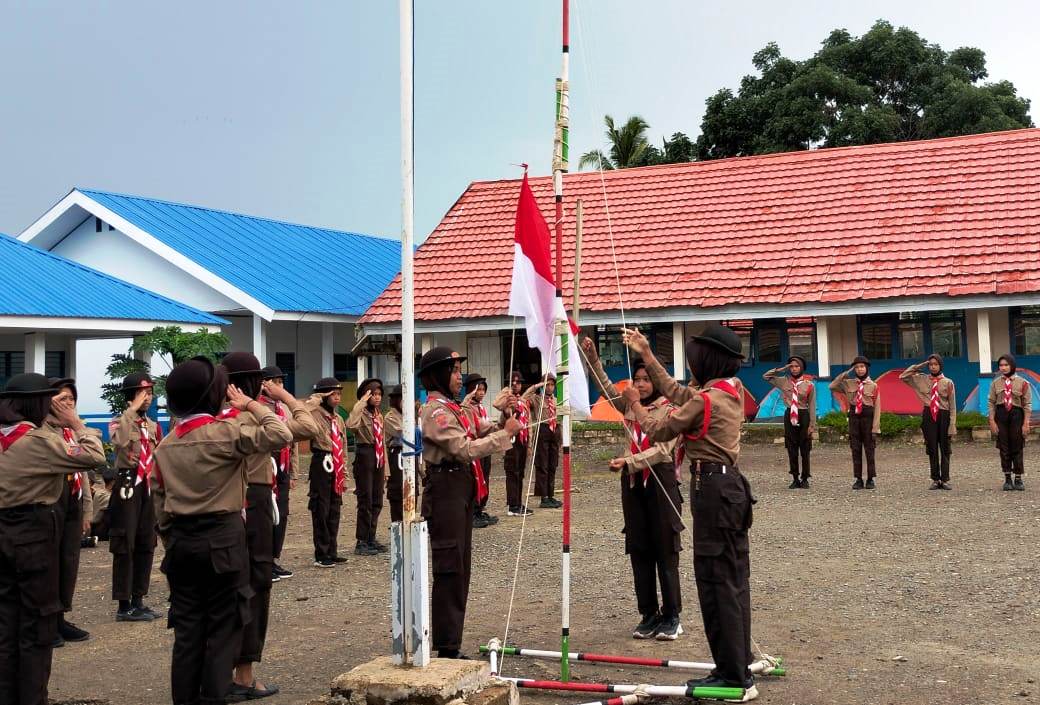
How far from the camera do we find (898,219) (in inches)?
925

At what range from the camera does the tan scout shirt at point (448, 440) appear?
7328mm

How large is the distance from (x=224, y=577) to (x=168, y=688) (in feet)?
6.36

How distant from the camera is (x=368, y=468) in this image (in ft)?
42.6

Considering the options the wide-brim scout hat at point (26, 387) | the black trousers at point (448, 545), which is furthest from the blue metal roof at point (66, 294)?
the black trousers at point (448, 545)

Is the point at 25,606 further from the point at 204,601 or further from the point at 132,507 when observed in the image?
the point at 132,507

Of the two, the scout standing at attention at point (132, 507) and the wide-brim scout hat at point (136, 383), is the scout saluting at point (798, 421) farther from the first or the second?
the wide-brim scout hat at point (136, 383)

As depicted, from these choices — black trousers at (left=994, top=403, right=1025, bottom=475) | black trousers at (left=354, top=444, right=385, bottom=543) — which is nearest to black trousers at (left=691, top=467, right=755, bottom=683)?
black trousers at (left=354, top=444, right=385, bottom=543)

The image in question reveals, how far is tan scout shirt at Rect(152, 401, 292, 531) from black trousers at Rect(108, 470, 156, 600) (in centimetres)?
369

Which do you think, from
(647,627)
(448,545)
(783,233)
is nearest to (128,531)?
(448,545)

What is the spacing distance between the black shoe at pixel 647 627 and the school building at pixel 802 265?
522 inches

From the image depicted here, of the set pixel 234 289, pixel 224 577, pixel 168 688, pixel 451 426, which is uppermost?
pixel 234 289

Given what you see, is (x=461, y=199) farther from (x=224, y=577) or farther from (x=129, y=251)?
(x=224, y=577)

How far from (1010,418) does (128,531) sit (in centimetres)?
1164

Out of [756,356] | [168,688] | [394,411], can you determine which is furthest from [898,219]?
[168,688]
